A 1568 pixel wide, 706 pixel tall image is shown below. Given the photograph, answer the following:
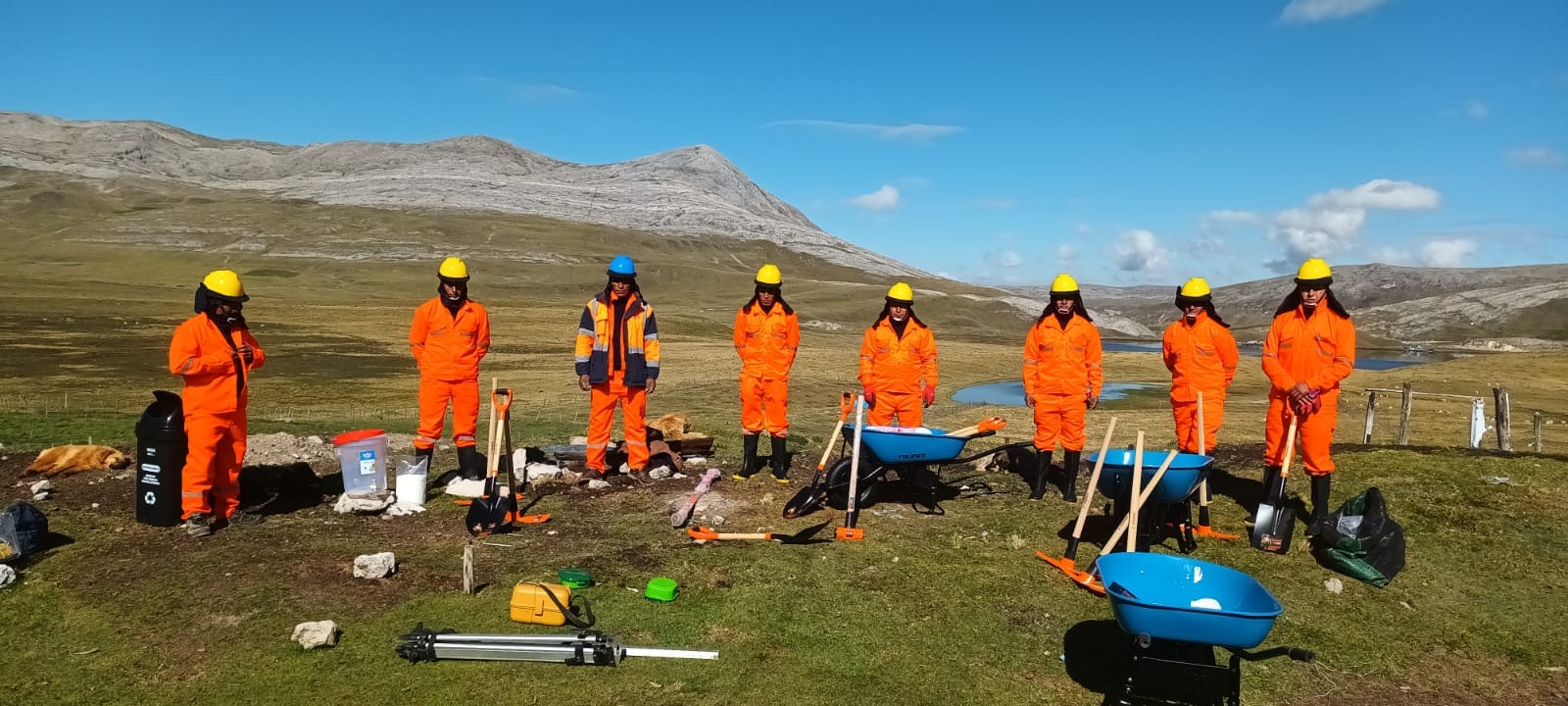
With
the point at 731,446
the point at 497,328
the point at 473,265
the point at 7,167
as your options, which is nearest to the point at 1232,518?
the point at 731,446

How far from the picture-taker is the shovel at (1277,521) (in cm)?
714

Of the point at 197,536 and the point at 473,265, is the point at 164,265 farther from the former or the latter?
the point at 197,536

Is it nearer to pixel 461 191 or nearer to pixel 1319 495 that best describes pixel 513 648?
pixel 1319 495

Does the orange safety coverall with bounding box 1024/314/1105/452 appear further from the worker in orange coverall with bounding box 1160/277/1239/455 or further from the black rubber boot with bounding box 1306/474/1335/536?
the black rubber boot with bounding box 1306/474/1335/536

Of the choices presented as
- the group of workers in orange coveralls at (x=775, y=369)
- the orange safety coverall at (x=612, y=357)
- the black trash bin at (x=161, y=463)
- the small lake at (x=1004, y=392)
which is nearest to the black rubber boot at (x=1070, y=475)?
the group of workers in orange coveralls at (x=775, y=369)

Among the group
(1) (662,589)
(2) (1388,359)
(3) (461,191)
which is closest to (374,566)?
(1) (662,589)

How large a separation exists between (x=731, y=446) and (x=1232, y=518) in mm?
6511

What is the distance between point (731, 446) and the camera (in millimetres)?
12273

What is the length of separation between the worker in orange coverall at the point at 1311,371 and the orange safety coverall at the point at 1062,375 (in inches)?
61.5

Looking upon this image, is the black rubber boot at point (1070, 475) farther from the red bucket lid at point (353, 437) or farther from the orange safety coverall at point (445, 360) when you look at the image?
the red bucket lid at point (353, 437)

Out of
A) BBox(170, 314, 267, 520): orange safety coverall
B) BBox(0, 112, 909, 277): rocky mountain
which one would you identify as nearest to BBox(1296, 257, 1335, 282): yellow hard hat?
BBox(170, 314, 267, 520): orange safety coverall

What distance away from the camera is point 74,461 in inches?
361

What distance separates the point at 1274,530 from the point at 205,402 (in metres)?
9.07

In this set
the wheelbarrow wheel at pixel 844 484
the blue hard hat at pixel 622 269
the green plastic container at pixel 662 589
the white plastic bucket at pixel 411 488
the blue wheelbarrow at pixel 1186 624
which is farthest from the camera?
the blue hard hat at pixel 622 269
